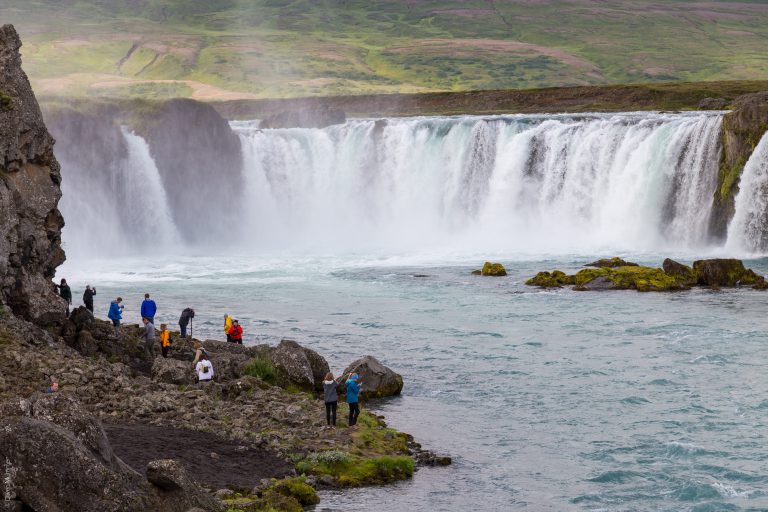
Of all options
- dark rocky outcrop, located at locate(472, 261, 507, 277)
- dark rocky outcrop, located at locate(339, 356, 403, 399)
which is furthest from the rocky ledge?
dark rocky outcrop, located at locate(339, 356, 403, 399)

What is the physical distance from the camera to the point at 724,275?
50812 millimetres

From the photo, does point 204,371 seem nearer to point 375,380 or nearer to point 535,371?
point 375,380

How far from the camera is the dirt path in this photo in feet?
78.1

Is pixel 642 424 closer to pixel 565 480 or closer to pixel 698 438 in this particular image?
pixel 698 438

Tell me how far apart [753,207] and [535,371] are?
3139 cm

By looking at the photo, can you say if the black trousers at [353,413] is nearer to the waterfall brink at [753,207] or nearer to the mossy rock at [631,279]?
the mossy rock at [631,279]

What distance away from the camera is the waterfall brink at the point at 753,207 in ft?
204

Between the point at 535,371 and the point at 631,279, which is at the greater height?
the point at 631,279

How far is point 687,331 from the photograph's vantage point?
40.6m

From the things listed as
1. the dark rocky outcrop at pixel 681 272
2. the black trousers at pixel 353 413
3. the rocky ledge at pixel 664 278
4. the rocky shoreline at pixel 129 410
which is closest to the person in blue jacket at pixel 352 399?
the black trousers at pixel 353 413

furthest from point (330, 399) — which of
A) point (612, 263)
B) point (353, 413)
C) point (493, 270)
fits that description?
point (612, 263)

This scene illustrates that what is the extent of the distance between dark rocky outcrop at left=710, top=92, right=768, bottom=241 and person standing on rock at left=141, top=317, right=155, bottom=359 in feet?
128

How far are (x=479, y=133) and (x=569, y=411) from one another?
50.0m

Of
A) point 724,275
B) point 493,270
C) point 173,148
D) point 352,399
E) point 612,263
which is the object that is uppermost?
point 173,148
